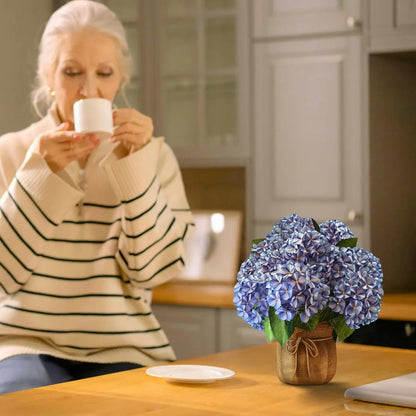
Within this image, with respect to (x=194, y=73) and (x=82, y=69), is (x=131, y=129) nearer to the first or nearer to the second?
(x=82, y=69)

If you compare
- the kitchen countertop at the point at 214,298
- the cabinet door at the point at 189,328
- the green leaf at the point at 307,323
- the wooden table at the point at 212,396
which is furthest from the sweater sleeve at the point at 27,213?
the cabinet door at the point at 189,328

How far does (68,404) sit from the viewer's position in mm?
1441

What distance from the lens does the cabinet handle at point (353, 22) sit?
3357 mm

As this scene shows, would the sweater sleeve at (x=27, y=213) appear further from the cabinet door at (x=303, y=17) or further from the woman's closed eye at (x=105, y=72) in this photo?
the cabinet door at (x=303, y=17)

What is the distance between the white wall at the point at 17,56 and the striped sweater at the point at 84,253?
151 centimetres

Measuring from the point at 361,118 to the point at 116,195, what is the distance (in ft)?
4.58

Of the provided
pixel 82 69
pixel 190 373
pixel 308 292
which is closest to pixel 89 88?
pixel 82 69

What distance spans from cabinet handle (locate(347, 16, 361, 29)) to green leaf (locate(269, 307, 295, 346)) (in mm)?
2048

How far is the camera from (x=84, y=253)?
2.29 m

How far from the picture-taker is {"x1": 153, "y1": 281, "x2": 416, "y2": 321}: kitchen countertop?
309cm

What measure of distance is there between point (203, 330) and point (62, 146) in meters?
1.47

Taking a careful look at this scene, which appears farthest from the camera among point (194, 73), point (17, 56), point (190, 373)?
point (17, 56)

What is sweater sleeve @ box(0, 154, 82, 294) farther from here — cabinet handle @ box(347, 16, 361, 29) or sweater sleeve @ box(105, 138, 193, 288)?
cabinet handle @ box(347, 16, 361, 29)

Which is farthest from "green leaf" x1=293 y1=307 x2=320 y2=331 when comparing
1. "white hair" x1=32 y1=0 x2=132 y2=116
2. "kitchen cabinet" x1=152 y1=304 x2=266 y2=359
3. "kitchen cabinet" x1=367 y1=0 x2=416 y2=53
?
"kitchen cabinet" x1=367 y1=0 x2=416 y2=53
